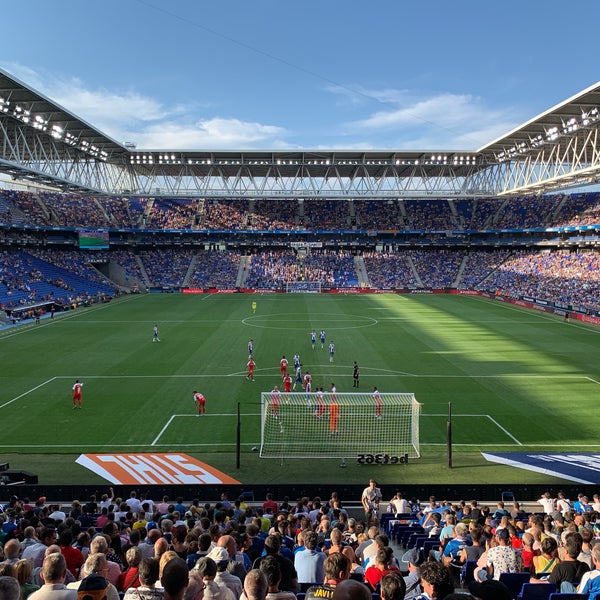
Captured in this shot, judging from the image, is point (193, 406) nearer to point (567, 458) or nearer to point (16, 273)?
point (567, 458)

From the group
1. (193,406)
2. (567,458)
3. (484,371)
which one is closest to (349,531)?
(567,458)

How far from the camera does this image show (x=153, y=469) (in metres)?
18.0

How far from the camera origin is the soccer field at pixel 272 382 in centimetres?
1964

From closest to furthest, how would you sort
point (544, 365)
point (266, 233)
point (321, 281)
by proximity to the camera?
point (544, 365), point (321, 281), point (266, 233)

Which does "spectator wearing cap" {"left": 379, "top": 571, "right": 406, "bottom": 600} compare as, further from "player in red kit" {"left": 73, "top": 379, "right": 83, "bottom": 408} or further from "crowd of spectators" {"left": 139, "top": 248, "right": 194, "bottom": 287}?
"crowd of spectators" {"left": 139, "top": 248, "right": 194, "bottom": 287}

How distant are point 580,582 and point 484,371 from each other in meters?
26.1

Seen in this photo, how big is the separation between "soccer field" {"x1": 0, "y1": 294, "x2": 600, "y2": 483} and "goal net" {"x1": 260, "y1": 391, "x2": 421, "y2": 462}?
0.73 m

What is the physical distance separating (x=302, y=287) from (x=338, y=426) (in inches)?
2403

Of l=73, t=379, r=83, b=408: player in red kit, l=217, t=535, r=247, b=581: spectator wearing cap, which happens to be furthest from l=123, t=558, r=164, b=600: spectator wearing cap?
l=73, t=379, r=83, b=408: player in red kit

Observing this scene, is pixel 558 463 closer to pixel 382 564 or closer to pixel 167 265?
pixel 382 564

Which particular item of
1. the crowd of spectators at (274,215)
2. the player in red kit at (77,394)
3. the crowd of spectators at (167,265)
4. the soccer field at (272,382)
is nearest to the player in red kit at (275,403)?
the soccer field at (272,382)

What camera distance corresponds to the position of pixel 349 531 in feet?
32.8

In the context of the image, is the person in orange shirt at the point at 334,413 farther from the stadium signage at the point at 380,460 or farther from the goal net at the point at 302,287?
the goal net at the point at 302,287

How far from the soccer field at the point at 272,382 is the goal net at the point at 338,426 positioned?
0.73 metres
